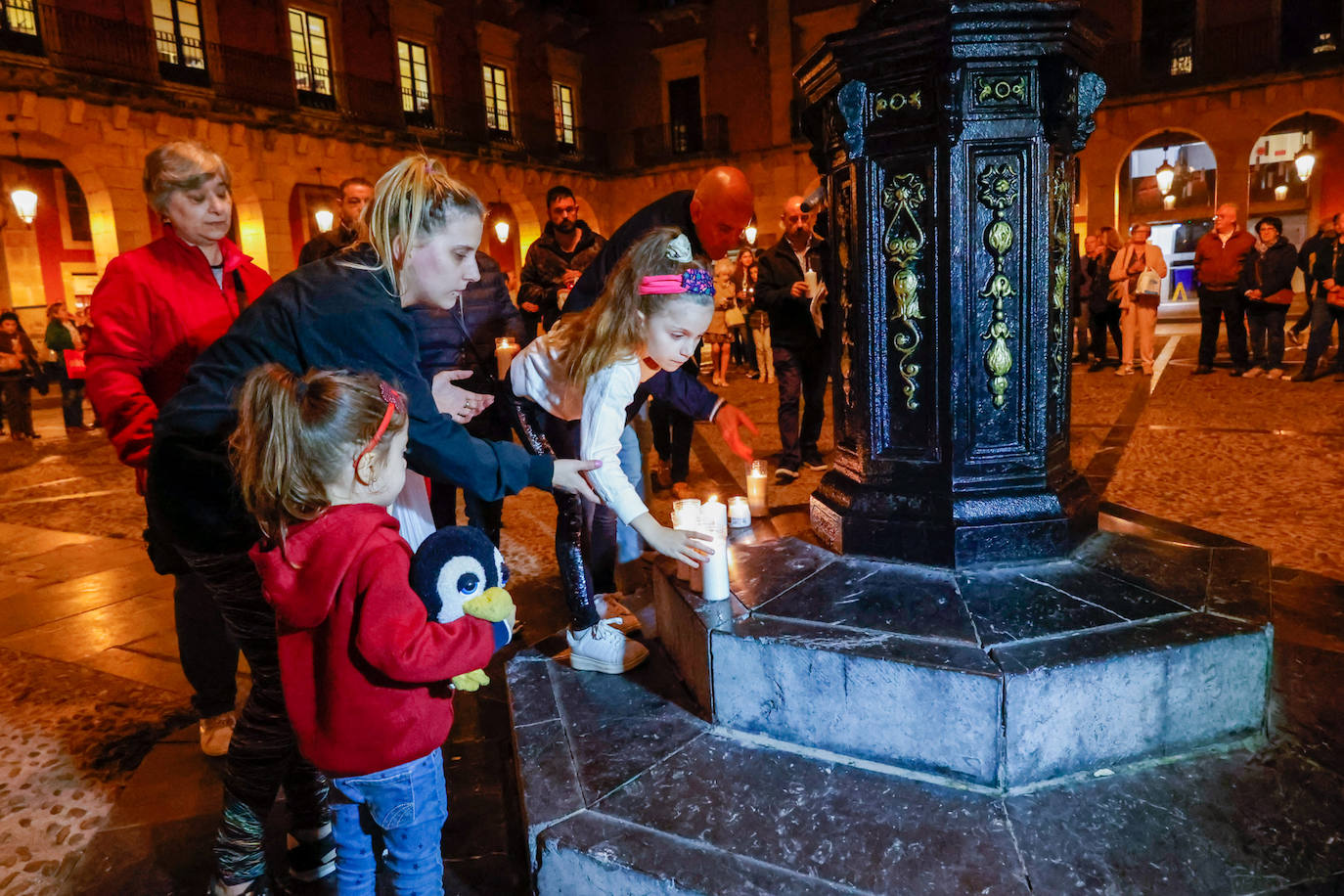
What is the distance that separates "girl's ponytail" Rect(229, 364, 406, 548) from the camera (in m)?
1.65

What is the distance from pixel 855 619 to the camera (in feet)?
7.73

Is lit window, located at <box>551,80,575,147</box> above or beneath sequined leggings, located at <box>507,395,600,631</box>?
above

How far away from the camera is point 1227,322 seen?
10344mm

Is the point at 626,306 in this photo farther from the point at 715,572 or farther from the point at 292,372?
the point at 292,372

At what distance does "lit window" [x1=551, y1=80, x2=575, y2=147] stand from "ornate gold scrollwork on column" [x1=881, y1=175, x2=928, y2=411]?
26448mm

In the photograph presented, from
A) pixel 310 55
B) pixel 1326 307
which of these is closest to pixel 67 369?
pixel 310 55

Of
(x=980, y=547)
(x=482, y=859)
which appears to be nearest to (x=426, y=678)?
(x=482, y=859)

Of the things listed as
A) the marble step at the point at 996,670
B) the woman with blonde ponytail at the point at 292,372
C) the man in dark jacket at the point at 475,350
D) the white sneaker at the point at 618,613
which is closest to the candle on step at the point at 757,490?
the white sneaker at the point at 618,613

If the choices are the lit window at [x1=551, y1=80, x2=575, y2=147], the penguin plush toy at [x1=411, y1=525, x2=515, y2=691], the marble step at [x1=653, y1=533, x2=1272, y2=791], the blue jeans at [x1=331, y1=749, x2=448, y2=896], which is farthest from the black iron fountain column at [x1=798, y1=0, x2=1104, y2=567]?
the lit window at [x1=551, y1=80, x2=575, y2=147]

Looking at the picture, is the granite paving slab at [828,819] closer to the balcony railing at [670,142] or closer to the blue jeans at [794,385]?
the blue jeans at [794,385]

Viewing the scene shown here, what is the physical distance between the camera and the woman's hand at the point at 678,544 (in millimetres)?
2336

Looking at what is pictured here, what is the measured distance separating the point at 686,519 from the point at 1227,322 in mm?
10312

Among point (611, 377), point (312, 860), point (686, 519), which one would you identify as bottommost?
point (312, 860)

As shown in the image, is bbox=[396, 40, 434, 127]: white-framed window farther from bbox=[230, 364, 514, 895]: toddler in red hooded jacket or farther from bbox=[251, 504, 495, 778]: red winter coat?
bbox=[251, 504, 495, 778]: red winter coat
